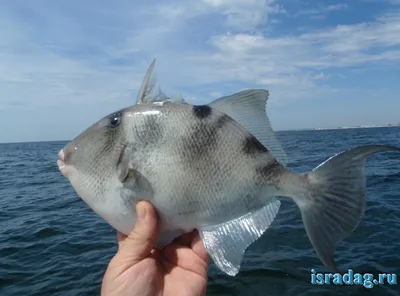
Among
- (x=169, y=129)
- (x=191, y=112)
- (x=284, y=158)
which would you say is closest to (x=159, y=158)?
(x=169, y=129)

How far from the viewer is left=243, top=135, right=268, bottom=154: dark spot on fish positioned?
2.54 m

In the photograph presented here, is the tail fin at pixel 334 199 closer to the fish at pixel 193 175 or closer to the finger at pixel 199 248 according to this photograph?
the fish at pixel 193 175

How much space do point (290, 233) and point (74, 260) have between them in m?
6.04

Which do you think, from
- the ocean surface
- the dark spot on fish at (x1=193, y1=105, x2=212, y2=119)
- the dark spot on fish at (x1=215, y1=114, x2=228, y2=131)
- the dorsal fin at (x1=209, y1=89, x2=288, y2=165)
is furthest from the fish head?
the ocean surface

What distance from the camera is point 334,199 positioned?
2322 mm

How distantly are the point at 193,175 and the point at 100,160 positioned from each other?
2.36ft

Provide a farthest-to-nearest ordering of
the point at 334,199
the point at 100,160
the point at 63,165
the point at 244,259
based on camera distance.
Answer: the point at 244,259
the point at 63,165
the point at 100,160
the point at 334,199

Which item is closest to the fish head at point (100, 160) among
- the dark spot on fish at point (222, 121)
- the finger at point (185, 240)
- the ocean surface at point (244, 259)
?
the dark spot on fish at point (222, 121)

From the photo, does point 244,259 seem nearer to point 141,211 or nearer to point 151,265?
point 151,265

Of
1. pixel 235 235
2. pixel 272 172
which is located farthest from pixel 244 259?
pixel 272 172

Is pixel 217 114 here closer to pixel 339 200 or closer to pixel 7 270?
pixel 339 200

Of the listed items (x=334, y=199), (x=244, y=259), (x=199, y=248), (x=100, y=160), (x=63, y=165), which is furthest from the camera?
(x=244, y=259)

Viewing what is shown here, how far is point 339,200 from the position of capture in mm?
2311

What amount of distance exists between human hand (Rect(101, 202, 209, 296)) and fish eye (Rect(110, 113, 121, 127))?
2.07 ft
